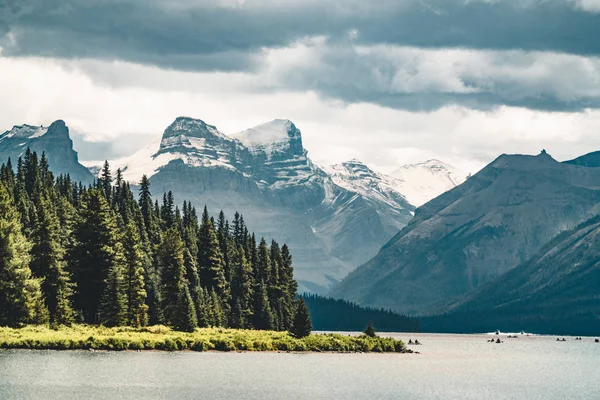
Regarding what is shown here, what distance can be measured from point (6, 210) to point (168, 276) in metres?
41.8

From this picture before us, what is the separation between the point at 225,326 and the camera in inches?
7657

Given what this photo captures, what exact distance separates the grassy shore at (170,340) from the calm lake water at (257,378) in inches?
140

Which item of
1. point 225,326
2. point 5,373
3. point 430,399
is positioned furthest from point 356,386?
point 225,326

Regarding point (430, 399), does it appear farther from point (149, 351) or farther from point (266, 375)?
point (149, 351)

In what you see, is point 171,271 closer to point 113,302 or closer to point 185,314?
point 185,314

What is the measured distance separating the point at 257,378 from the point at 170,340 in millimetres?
30754

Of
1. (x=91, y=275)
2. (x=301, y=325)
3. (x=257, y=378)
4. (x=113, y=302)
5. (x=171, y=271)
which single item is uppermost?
(x=171, y=271)

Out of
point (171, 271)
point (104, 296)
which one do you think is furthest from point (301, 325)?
point (104, 296)

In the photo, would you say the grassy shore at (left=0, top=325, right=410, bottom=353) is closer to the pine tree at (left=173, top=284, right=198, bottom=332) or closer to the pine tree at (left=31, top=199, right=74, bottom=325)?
the pine tree at (left=173, top=284, right=198, bottom=332)

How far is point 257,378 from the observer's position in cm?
11481

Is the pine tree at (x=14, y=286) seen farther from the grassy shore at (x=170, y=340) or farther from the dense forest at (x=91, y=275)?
the grassy shore at (x=170, y=340)

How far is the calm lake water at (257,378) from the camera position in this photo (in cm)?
9556

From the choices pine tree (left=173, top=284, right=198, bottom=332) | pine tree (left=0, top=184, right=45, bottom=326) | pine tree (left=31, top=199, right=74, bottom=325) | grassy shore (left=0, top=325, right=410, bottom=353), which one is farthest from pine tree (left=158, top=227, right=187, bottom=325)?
pine tree (left=0, top=184, right=45, bottom=326)

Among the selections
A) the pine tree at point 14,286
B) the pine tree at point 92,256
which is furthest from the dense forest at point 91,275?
the pine tree at point 14,286
